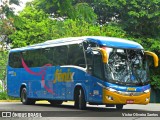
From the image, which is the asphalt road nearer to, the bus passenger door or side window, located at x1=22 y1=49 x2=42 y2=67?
the bus passenger door

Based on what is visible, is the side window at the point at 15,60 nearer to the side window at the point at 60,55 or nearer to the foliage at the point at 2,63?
the side window at the point at 60,55

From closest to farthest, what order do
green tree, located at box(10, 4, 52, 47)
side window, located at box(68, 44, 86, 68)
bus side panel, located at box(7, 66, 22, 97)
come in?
side window, located at box(68, 44, 86, 68), bus side panel, located at box(7, 66, 22, 97), green tree, located at box(10, 4, 52, 47)

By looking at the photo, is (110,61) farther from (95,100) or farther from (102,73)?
(95,100)

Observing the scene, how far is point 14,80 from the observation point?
24703mm

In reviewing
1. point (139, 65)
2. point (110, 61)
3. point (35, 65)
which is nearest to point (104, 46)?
point (110, 61)

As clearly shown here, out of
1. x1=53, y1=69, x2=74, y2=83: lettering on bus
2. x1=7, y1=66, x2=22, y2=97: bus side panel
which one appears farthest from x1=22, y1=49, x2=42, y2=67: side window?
x1=53, y1=69, x2=74, y2=83: lettering on bus

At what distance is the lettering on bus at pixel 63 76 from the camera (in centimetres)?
1862

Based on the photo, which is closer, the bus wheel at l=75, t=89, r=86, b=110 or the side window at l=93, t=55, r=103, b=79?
the side window at l=93, t=55, r=103, b=79

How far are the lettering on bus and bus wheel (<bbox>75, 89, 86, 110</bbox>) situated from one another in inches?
34.3

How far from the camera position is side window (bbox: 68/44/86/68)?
17672 millimetres

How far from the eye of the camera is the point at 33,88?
22.5 m

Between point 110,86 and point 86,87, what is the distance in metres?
1.34

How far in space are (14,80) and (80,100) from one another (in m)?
8.03

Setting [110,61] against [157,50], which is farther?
[157,50]
